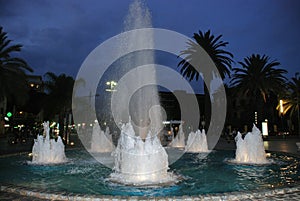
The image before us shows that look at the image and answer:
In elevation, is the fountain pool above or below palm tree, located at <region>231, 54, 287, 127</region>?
below

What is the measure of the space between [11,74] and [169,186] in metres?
25.2

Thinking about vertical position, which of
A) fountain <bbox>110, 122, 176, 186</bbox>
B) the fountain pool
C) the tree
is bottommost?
the fountain pool

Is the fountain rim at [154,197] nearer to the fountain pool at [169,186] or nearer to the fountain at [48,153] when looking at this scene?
the fountain pool at [169,186]

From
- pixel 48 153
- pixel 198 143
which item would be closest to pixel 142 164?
pixel 48 153

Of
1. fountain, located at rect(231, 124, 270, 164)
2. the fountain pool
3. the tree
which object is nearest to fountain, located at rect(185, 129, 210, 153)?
fountain, located at rect(231, 124, 270, 164)

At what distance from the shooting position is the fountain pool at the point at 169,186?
670cm

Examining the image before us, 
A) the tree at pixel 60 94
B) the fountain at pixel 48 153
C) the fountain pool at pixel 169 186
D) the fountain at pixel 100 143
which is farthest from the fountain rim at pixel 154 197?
the tree at pixel 60 94

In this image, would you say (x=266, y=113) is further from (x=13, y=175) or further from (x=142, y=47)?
(x=13, y=175)

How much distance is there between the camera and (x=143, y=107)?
844 inches

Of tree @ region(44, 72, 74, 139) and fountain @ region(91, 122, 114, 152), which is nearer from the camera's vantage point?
fountain @ region(91, 122, 114, 152)

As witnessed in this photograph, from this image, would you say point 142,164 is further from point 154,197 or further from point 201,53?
point 201,53

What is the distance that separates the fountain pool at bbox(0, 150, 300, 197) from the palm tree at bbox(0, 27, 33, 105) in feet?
61.6

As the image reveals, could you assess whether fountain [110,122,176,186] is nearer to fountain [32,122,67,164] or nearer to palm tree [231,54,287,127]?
fountain [32,122,67,164]

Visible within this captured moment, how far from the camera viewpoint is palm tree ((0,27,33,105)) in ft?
89.5
